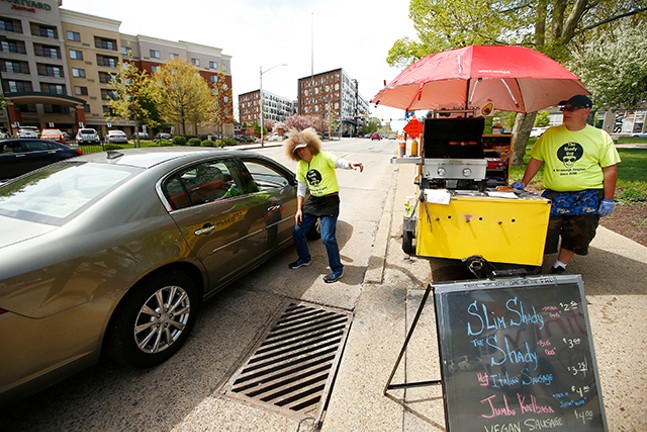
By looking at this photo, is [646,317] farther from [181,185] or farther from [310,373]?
[181,185]

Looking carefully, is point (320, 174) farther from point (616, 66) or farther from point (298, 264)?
point (616, 66)

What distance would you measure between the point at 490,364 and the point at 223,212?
7.97 ft

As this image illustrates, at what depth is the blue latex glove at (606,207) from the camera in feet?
10.3

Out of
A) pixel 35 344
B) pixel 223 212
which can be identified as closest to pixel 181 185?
pixel 223 212

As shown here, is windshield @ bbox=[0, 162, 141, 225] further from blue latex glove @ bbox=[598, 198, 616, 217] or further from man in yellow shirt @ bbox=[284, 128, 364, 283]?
blue latex glove @ bbox=[598, 198, 616, 217]

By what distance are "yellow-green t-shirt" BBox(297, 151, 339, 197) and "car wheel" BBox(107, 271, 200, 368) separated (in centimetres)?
168

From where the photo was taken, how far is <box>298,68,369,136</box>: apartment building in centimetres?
10131

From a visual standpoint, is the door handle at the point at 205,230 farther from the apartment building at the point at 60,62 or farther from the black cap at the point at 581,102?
the apartment building at the point at 60,62

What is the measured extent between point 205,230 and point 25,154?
11.1 meters

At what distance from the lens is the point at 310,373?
2.45 metres

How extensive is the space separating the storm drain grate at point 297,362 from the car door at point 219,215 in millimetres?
754

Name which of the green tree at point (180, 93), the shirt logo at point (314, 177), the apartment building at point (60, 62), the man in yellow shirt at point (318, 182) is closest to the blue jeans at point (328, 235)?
the man in yellow shirt at point (318, 182)

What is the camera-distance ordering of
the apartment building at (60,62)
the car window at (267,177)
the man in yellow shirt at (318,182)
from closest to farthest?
the man in yellow shirt at (318,182), the car window at (267,177), the apartment building at (60,62)

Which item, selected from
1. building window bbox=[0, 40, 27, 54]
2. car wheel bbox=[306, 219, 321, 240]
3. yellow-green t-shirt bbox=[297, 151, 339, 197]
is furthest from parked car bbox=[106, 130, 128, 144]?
yellow-green t-shirt bbox=[297, 151, 339, 197]
